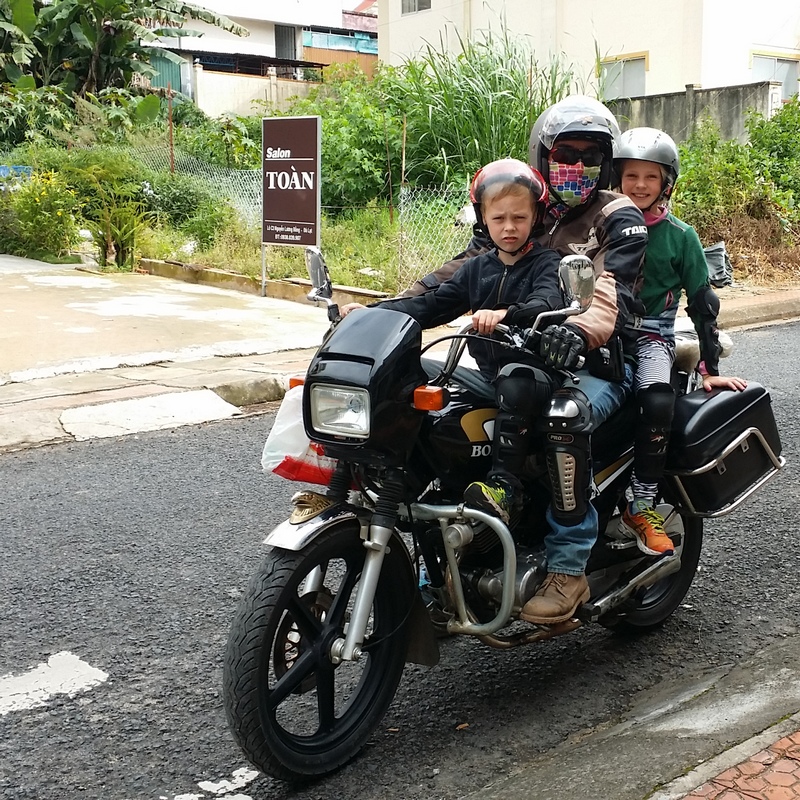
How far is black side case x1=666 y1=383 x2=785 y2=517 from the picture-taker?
3404 millimetres

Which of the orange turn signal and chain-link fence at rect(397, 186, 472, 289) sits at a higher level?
chain-link fence at rect(397, 186, 472, 289)

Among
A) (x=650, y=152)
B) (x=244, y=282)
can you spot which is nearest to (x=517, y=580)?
(x=650, y=152)

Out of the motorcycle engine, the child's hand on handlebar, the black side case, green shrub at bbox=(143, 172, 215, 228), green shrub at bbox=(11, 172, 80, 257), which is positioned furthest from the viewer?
green shrub at bbox=(143, 172, 215, 228)

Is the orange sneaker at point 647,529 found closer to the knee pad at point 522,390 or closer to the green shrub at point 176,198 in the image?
the knee pad at point 522,390

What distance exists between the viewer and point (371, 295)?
10.6m

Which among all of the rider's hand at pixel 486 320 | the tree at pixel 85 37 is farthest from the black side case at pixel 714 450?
the tree at pixel 85 37

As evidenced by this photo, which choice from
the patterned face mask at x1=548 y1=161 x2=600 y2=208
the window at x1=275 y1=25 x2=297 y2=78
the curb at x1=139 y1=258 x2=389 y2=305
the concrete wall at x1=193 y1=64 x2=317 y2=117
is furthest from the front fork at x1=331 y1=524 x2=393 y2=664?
the window at x1=275 y1=25 x2=297 y2=78

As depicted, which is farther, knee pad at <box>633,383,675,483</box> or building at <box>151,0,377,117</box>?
building at <box>151,0,377,117</box>

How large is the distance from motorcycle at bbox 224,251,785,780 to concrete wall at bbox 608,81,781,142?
1477 cm

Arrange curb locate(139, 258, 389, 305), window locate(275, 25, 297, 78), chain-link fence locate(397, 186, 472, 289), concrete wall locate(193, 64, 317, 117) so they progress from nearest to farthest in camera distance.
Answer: curb locate(139, 258, 389, 305) → chain-link fence locate(397, 186, 472, 289) → concrete wall locate(193, 64, 317, 117) → window locate(275, 25, 297, 78)

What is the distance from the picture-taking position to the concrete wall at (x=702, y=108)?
1747 cm

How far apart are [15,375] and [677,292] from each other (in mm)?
5515

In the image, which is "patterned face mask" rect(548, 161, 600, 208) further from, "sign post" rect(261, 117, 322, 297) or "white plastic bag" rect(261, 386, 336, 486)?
"sign post" rect(261, 117, 322, 297)

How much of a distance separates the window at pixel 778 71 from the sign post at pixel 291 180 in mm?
15357
